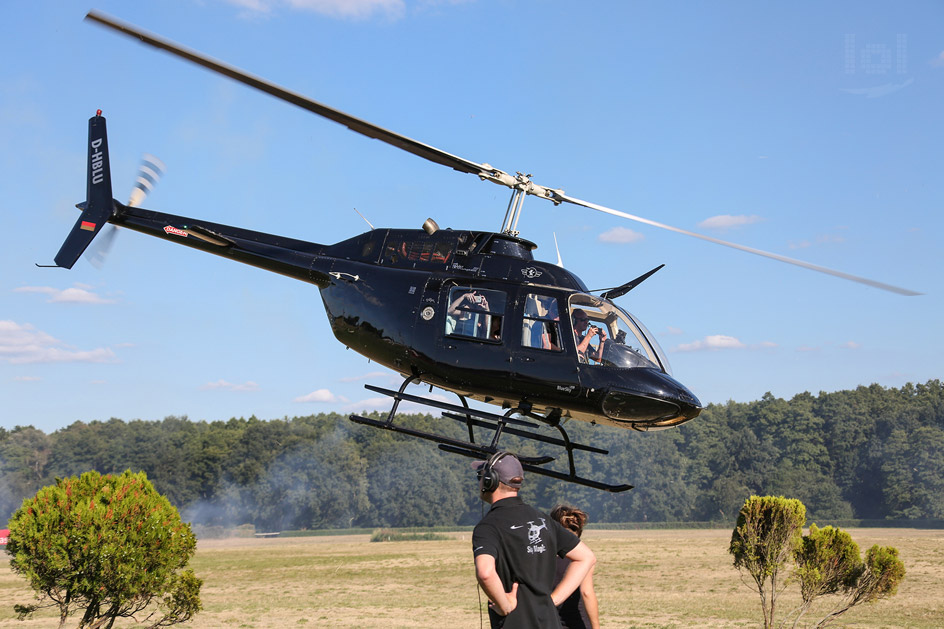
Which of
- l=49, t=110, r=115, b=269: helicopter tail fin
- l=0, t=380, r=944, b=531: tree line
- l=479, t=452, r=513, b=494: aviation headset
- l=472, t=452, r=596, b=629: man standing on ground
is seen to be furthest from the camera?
l=0, t=380, r=944, b=531: tree line

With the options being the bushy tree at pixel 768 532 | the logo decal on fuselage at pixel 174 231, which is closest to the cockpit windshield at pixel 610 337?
the logo decal on fuselage at pixel 174 231

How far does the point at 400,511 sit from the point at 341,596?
45.7 metres

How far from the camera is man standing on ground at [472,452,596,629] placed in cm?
353

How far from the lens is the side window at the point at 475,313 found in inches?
348

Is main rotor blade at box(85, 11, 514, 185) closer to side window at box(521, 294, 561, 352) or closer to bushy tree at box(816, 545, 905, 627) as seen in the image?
side window at box(521, 294, 561, 352)

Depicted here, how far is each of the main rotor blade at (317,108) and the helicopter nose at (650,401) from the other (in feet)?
9.41

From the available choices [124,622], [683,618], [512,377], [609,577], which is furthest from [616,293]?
[609,577]

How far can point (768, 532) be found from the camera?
20.0 meters

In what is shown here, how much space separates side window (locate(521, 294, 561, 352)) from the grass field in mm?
21758

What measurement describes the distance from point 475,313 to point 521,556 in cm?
545

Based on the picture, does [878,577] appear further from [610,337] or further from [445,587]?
[445,587]

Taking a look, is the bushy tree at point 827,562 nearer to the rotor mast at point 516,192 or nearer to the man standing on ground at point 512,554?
the rotor mast at point 516,192

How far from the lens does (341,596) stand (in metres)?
37.9

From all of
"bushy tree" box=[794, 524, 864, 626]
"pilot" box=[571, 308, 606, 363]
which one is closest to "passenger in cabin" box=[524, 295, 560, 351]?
"pilot" box=[571, 308, 606, 363]
